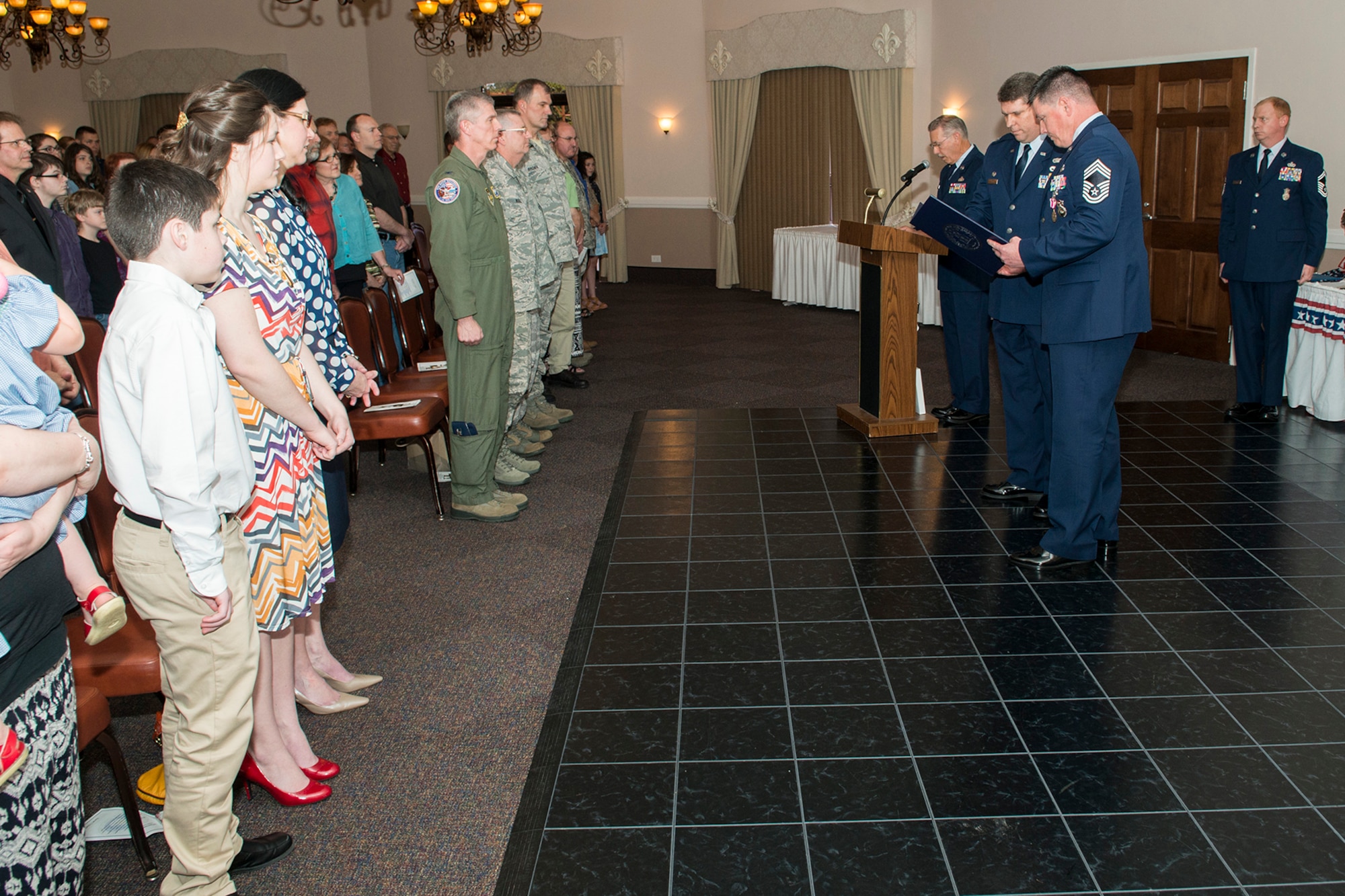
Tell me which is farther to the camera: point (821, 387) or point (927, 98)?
point (927, 98)

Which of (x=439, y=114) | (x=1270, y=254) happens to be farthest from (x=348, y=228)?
(x=439, y=114)

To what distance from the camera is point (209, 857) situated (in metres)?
2.02

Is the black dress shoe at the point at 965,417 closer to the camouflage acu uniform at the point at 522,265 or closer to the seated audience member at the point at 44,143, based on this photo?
the camouflage acu uniform at the point at 522,265

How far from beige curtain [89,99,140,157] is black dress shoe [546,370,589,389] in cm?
1026

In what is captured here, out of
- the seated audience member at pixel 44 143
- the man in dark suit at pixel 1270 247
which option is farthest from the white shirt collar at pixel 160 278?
the seated audience member at pixel 44 143

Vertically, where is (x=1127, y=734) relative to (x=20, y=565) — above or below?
below

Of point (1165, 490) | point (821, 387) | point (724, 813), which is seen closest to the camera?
point (724, 813)

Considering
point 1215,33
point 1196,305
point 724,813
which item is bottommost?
point 724,813

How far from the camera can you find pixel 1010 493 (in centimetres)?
438

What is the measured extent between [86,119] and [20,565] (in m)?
15.6

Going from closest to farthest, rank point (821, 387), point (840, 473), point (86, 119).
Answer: point (840, 473) → point (821, 387) → point (86, 119)

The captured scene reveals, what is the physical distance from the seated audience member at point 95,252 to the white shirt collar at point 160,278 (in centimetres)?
431

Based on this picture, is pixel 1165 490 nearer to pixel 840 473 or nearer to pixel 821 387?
pixel 840 473

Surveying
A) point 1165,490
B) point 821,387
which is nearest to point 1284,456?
point 1165,490
